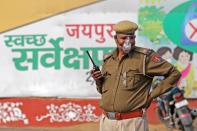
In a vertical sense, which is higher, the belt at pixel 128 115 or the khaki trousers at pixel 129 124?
the belt at pixel 128 115

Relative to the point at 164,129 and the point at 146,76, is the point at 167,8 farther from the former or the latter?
the point at 146,76

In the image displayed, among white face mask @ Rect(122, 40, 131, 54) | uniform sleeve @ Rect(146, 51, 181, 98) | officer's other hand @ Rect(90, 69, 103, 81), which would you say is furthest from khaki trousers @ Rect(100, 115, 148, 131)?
white face mask @ Rect(122, 40, 131, 54)

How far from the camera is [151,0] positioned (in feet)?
29.0

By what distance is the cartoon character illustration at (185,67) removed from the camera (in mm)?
8891

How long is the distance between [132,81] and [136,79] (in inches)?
1.6

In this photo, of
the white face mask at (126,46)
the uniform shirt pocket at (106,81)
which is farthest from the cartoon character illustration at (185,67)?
the white face mask at (126,46)

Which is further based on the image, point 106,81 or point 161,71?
point 106,81

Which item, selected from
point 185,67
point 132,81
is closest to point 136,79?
point 132,81

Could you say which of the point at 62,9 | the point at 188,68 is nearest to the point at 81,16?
the point at 62,9

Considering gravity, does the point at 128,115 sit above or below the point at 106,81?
below

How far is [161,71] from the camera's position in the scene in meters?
4.83

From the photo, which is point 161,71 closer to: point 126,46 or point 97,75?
point 126,46

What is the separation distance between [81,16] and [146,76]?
427 centimetres

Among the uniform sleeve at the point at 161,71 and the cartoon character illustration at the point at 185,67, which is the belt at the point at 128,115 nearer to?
the uniform sleeve at the point at 161,71
